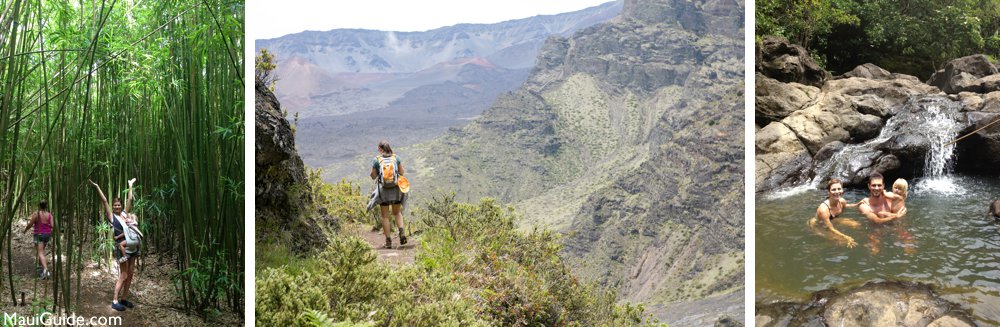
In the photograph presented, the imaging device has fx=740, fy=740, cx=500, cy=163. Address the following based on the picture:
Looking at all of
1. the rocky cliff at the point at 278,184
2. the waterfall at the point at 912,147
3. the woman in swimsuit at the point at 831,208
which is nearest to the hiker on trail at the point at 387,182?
the rocky cliff at the point at 278,184

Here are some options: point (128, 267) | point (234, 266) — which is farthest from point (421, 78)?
point (128, 267)

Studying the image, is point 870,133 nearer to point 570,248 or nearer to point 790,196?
point 790,196

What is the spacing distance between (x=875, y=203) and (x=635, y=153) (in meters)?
1.50

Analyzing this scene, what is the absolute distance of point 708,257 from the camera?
4.87 meters

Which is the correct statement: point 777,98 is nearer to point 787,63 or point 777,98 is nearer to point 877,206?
point 787,63

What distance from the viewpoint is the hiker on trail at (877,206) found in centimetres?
448

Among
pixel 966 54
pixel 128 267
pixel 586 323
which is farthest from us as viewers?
pixel 586 323

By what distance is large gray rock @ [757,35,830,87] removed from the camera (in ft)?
16.0

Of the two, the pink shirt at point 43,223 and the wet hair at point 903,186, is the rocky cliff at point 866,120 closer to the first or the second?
the wet hair at point 903,186

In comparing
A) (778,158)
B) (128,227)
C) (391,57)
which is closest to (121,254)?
(128,227)

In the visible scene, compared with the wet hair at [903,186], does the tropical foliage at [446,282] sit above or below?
below

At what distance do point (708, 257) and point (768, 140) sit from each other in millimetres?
867

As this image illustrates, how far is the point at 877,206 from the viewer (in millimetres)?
4520

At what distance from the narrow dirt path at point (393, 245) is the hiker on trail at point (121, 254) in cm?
141
